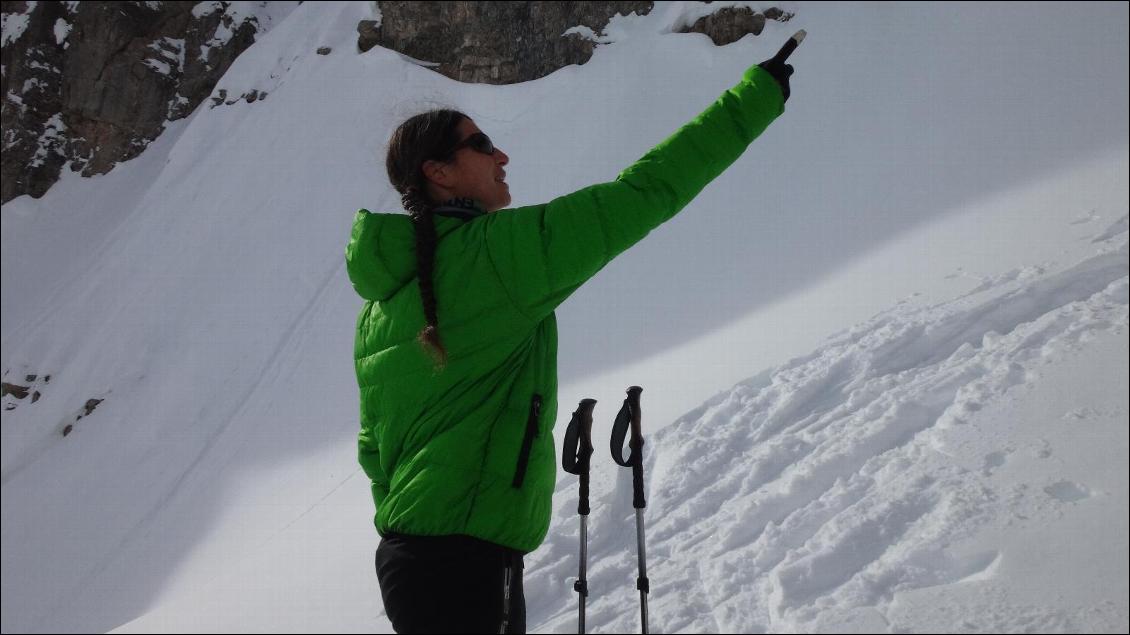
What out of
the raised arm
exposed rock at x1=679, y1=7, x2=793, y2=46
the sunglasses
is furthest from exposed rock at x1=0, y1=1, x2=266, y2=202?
the raised arm

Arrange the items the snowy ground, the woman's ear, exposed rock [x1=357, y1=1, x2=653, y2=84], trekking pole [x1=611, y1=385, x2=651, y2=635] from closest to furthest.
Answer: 1. the woman's ear
2. trekking pole [x1=611, y1=385, x2=651, y2=635]
3. the snowy ground
4. exposed rock [x1=357, y1=1, x2=653, y2=84]

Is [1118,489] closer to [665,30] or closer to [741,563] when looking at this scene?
[741,563]

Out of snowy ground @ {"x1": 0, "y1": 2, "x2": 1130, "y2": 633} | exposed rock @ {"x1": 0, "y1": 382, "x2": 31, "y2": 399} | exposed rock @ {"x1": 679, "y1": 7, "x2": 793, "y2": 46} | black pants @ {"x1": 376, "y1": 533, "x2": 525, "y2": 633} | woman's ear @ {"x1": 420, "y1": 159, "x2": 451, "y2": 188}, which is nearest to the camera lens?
black pants @ {"x1": 376, "y1": 533, "x2": 525, "y2": 633}

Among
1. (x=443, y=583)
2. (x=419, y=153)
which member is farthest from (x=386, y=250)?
(x=443, y=583)

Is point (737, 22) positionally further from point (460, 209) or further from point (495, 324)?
point (495, 324)

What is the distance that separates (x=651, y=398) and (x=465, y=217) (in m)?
3.20

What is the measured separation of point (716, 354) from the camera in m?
4.62

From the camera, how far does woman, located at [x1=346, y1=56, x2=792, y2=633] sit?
45.8 inches

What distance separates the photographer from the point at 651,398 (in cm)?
436

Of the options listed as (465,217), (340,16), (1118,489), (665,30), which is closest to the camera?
(465,217)

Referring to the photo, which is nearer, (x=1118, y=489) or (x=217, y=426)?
(x=1118, y=489)

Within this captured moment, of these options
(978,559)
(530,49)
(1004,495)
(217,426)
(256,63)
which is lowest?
(978,559)

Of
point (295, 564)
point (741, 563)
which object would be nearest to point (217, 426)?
point (295, 564)

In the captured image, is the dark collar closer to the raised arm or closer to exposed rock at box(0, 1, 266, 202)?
the raised arm
